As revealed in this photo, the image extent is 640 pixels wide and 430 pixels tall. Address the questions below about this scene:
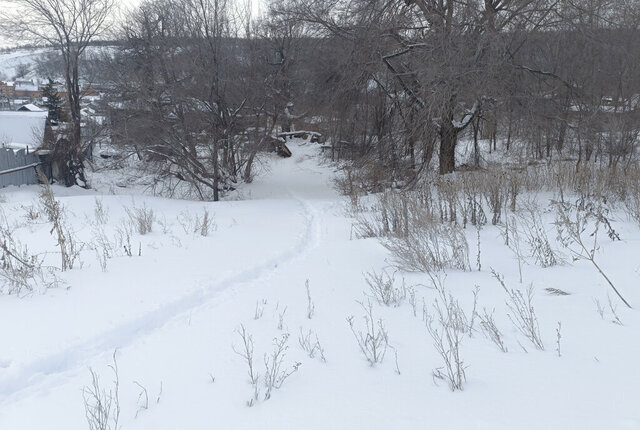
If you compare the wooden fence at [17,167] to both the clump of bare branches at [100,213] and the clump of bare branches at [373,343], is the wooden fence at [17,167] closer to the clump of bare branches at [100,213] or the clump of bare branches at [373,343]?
the clump of bare branches at [100,213]

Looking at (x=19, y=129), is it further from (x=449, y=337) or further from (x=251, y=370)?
(x=449, y=337)

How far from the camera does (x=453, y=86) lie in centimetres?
1167

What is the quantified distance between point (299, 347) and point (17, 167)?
839 inches

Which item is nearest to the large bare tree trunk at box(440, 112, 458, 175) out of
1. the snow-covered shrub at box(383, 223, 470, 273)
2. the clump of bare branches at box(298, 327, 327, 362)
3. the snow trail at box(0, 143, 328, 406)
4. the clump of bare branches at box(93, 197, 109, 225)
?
the snow-covered shrub at box(383, 223, 470, 273)

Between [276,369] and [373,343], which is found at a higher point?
[373,343]

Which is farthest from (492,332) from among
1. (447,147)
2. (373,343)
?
(447,147)

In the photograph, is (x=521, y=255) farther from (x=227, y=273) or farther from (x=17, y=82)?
(x=17, y=82)

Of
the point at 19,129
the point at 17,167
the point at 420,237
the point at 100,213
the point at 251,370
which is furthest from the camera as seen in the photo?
the point at 19,129

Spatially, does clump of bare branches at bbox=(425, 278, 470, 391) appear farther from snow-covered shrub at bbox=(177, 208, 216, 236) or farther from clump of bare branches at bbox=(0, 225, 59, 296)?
snow-covered shrub at bbox=(177, 208, 216, 236)

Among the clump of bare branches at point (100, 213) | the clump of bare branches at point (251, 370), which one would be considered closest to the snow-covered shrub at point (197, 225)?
the clump of bare branches at point (100, 213)

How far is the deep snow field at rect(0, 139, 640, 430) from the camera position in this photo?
2.66m

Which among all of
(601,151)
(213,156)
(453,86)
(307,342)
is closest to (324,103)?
(213,156)

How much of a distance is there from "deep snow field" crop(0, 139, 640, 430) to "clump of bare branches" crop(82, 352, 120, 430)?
0.11 ft

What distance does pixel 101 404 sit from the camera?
283cm
